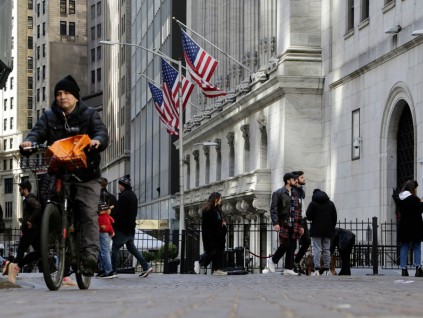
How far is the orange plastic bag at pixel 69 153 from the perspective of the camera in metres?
12.1

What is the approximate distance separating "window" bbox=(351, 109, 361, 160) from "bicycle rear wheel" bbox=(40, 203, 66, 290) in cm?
2632

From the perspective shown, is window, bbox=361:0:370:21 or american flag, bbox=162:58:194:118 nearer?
window, bbox=361:0:370:21

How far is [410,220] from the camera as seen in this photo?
74.7ft

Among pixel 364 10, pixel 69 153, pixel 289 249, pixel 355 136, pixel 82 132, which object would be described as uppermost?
pixel 364 10

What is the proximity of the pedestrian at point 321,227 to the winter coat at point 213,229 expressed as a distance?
2338 millimetres

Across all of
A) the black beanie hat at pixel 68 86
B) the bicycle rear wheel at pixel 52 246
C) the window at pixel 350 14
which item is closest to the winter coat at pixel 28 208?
the black beanie hat at pixel 68 86

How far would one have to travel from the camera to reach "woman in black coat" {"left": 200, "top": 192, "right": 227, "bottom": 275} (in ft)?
84.0

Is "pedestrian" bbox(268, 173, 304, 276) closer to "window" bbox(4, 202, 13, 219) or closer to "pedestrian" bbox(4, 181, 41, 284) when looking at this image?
"pedestrian" bbox(4, 181, 41, 284)

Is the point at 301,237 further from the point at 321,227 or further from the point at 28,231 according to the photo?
the point at 28,231

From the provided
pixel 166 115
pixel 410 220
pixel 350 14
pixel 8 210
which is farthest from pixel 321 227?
pixel 8 210

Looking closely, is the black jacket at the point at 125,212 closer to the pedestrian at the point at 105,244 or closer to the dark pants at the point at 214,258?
the pedestrian at the point at 105,244

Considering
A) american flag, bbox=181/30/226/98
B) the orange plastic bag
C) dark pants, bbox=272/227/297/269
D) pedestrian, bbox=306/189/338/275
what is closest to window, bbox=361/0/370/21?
american flag, bbox=181/30/226/98

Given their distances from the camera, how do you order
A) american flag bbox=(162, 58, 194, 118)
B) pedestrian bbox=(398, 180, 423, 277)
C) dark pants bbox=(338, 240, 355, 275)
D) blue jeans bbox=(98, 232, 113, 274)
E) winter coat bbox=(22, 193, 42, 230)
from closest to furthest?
1. winter coat bbox=(22, 193, 42, 230)
2. blue jeans bbox=(98, 232, 113, 274)
3. pedestrian bbox=(398, 180, 423, 277)
4. dark pants bbox=(338, 240, 355, 275)
5. american flag bbox=(162, 58, 194, 118)

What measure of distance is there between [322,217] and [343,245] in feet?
5.73
